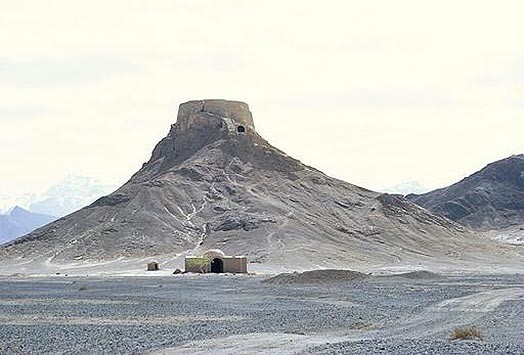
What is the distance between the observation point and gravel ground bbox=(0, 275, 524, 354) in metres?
24.3

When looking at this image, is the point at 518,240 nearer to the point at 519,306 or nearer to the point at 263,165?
the point at 263,165

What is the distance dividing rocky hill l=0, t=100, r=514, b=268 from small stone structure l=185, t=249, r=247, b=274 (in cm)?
923

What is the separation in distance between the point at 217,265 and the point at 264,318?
5530cm

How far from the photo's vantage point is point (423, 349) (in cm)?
2139

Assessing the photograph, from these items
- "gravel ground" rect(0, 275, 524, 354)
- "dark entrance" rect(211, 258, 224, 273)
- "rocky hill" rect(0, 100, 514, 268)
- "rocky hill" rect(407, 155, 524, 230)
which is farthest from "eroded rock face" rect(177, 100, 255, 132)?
"gravel ground" rect(0, 275, 524, 354)

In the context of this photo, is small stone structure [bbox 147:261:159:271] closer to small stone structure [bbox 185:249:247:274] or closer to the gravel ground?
small stone structure [bbox 185:249:247:274]

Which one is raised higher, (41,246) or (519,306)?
(41,246)

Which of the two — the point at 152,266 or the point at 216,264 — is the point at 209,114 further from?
the point at 216,264

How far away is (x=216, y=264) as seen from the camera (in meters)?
89.8

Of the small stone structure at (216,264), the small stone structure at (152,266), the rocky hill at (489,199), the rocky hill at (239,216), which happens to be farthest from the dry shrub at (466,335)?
the rocky hill at (489,199)

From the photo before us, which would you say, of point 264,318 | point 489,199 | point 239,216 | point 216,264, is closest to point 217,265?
point 216,264

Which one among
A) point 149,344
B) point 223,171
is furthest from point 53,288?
point 223,171

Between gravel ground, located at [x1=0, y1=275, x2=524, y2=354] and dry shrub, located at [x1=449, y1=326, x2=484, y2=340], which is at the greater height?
gravel ground, located at [x1=0, y1=275, x2=524, y2=354]

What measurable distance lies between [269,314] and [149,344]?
11.9m
